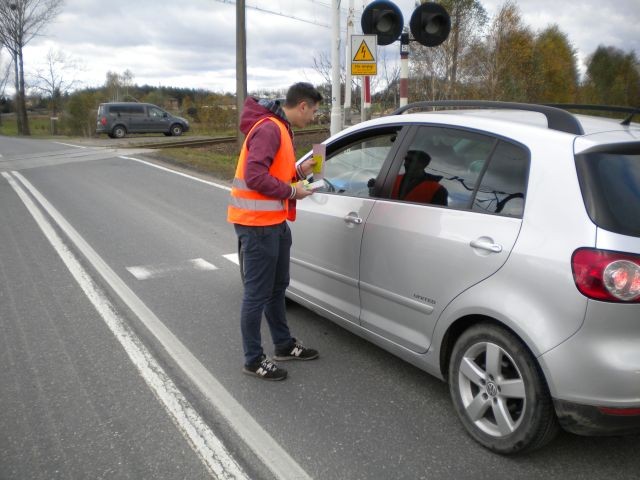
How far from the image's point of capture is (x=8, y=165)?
1744 cm

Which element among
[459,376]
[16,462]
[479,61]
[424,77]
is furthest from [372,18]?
[479,61]

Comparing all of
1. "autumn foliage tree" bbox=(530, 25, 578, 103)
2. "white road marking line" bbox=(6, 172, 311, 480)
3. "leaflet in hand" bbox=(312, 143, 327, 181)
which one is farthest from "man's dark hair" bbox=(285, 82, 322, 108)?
"autumn foliage tree" bbox=(530, 25, 578, 103)

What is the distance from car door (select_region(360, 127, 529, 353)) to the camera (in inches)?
112

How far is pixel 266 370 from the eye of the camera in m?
3.76

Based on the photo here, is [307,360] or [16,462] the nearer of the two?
[16,462]

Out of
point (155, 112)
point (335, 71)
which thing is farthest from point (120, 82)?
point (335, 71)

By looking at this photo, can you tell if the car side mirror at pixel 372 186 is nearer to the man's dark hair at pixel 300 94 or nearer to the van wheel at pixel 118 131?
the man's dark hair at pixel 300 94

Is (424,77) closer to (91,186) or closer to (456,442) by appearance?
(91,186)

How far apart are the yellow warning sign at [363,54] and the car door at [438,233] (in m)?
6.73

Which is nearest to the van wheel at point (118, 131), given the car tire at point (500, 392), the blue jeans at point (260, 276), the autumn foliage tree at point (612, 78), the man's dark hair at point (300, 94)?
the blue jeans at point (260, 276)

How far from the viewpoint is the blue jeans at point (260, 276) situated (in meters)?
3.60

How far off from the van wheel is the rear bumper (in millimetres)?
32776

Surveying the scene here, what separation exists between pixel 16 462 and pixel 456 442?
85.8 inches

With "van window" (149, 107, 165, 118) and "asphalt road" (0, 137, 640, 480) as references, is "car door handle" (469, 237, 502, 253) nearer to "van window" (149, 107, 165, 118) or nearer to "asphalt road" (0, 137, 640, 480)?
"asphalt road" (0, 137, 640, 480)
